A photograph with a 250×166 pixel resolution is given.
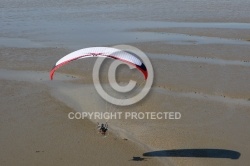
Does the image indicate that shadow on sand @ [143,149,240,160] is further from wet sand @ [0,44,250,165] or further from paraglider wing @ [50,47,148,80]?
paraglider wing @ [50,47,148,80]

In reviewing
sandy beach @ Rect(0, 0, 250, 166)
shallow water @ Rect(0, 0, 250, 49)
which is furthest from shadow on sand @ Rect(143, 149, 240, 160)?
shallow water @ Rect(0, 0, 250, 49)

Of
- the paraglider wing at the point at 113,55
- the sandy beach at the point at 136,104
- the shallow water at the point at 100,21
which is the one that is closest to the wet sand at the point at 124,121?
the sandy beach at the point at 136,104

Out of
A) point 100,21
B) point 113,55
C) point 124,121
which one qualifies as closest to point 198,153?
point 124,121

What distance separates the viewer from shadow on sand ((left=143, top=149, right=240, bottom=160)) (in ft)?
39.5

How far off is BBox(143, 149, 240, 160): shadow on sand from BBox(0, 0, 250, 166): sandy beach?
3 cm

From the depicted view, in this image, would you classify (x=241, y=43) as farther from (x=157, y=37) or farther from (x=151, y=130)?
(x=151, y=130)

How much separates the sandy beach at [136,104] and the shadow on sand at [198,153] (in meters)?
0.03

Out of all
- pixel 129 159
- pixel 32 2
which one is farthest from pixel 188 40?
pixel 32 2

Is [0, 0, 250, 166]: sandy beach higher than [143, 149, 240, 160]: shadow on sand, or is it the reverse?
[0, 0, 250, 166]: sandy beach

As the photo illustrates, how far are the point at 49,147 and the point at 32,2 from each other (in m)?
28.6

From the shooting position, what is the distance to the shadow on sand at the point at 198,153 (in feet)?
39.5

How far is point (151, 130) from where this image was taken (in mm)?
13602

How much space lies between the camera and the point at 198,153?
480 inches

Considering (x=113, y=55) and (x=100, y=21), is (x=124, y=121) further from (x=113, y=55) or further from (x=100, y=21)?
(x=100, y=21)
